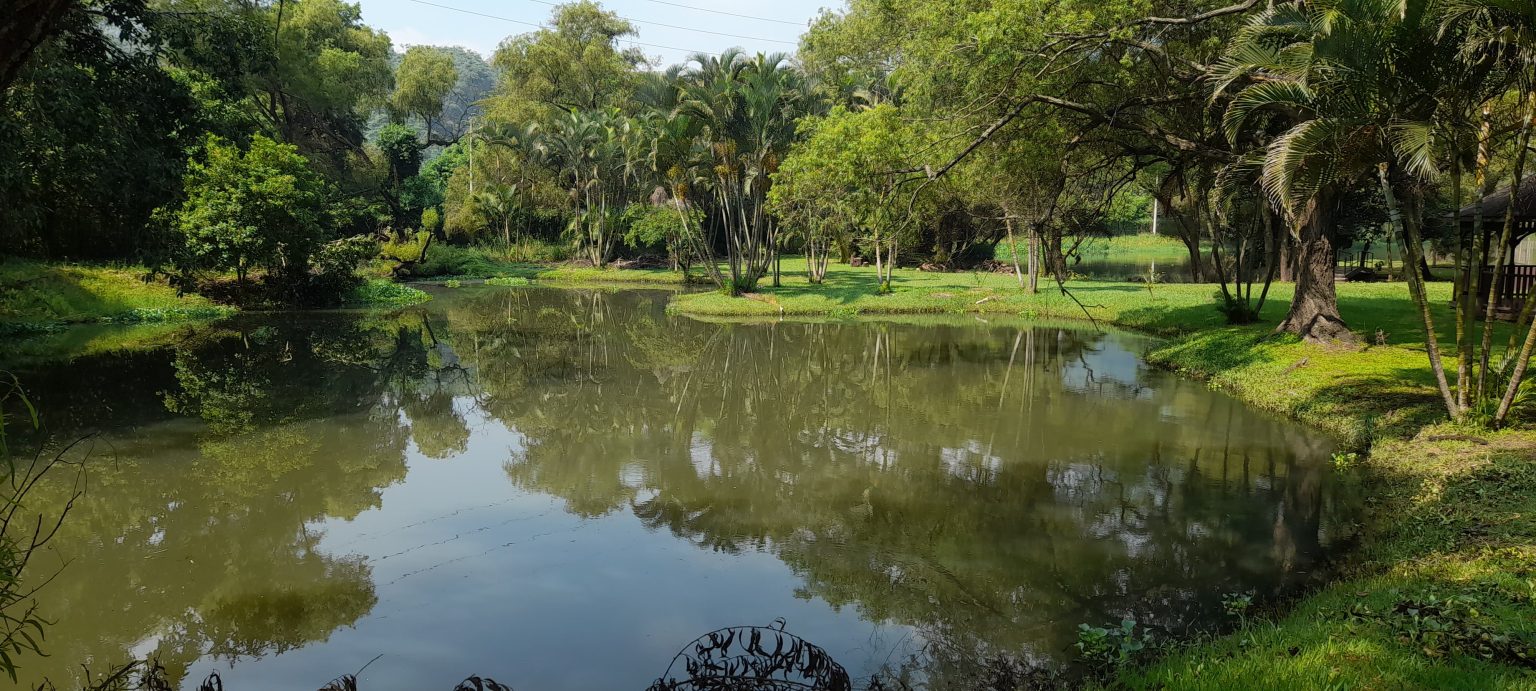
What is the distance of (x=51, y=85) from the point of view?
11898 millimetres

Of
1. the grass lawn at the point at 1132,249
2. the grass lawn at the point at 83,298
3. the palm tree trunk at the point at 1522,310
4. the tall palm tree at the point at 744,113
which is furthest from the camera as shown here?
the grass lawn at the point at 1132,249

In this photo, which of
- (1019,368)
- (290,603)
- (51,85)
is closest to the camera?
(290,603)

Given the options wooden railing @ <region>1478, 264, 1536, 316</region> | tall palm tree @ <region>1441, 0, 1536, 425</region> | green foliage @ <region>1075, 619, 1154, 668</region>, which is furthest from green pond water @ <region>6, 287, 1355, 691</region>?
wooden railing @ <region>1478, 264, 1536, 316</region>

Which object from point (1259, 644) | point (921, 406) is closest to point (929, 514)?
point (1259, 644)

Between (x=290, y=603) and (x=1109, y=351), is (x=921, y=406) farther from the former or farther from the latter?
(x=290, y=603)

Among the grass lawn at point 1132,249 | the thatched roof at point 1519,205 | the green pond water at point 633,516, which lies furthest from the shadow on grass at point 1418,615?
the grass lawn at point 1132,249

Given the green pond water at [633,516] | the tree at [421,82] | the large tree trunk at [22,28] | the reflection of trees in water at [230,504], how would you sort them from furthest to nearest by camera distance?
1. the tree at [421,82]
2. the reflection of trees in water at [230,504]
3. the green pond water at [633,516]
4. the large tree trunk at [22,28]

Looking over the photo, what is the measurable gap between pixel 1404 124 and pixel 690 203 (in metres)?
24.9

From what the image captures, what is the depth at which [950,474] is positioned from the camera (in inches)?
387

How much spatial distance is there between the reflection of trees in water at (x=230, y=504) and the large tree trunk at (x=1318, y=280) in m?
14.7

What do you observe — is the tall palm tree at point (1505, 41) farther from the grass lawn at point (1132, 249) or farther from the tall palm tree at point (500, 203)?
the tall palm tree at point (500, 203)

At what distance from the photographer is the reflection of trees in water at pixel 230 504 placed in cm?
611

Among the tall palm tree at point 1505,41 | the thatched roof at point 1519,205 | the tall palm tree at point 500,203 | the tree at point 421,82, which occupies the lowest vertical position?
the thatched roof at point 1519,205

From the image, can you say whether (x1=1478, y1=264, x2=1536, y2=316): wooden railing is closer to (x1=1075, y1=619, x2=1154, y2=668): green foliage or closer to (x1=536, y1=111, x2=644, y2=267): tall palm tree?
(x1=1075, y1=619, x2=1154, y2=668): green foliage
